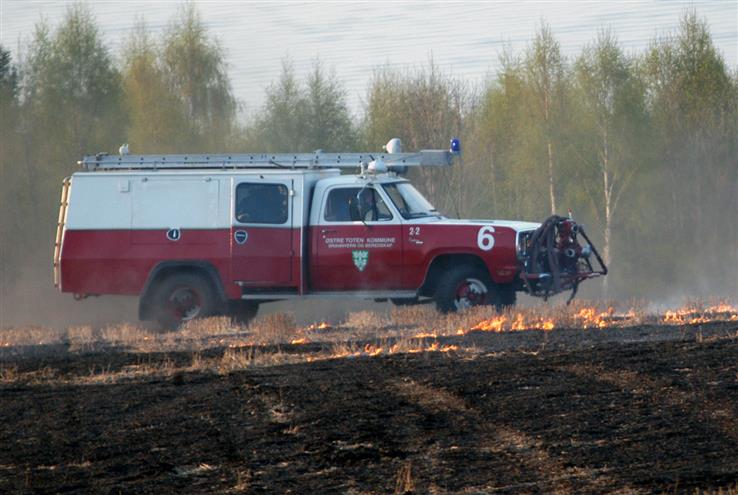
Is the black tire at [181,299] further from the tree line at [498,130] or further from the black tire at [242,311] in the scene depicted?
the tree line at [498,130]

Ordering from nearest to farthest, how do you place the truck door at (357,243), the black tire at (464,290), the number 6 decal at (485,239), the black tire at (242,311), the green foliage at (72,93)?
the number 6 decal at (485,239), the black tire at (464,290), the truck door at (357,243), the black tire at (242,311), the green foliage at (72,93)

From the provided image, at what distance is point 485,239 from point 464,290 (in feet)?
2.58

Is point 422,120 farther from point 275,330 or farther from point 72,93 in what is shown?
point 275,330

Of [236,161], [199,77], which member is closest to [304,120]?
[199,77]

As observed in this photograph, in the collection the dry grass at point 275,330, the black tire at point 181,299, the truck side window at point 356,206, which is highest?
the truck side window at point 356,206

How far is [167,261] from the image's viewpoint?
1955 cm

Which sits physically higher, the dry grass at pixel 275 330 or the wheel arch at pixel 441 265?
the wheel arch at pixel 441 265

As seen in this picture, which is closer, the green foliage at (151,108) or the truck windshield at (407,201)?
the truck windshield at (407,201)

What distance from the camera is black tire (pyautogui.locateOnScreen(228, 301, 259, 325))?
20.1 meters

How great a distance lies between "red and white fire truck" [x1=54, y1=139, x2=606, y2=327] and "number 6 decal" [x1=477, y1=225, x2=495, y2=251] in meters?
0.02

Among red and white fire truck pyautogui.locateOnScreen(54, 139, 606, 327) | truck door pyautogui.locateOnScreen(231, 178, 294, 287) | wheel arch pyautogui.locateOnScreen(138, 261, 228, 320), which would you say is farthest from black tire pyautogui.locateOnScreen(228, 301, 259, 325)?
truck door pyautogui.locateOnScreen(231, 178, 294, 287)

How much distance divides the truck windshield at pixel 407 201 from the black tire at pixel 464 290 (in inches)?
42.6

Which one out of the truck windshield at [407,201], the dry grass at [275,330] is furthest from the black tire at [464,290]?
the dry grass at [275,330]

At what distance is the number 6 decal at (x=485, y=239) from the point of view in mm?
18562
